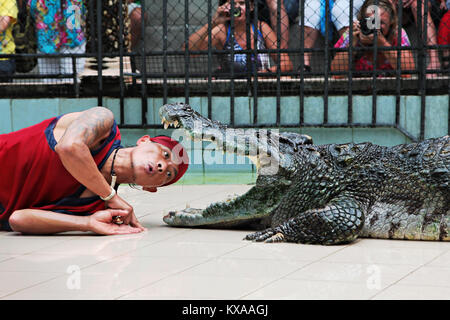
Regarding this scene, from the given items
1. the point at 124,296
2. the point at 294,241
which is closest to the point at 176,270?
the point at 124,296

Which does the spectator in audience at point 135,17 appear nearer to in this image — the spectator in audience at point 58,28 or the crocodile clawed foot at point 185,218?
the spectator in audience at point 58,28

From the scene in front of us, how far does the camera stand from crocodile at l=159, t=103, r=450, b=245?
3.71 meters

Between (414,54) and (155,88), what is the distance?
2724 mm

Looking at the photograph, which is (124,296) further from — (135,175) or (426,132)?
(426,132)

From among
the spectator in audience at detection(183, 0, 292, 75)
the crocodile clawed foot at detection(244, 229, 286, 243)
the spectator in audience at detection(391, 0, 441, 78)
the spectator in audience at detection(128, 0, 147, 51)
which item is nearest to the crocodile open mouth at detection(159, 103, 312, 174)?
the crocodile clawed foot at detection(244, 229, 286, 243)

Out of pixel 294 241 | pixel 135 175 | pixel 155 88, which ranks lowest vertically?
pixel 294 241

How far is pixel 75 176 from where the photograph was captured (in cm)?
387

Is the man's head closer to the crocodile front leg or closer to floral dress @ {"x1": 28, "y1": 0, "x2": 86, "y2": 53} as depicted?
the crocodile front leg

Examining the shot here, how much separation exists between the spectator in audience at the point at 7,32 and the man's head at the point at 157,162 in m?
3.89

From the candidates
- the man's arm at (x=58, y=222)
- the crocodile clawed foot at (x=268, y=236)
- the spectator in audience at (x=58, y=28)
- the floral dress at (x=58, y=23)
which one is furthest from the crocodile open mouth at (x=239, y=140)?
the floral dress at (x=58, y=23)

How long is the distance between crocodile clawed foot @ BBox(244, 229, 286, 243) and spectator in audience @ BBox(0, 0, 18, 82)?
15.0ft

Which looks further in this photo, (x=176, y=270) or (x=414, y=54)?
(x=414, y=54)

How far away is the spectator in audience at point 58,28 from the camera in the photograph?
7.54 meters

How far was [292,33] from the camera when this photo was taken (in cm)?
771
